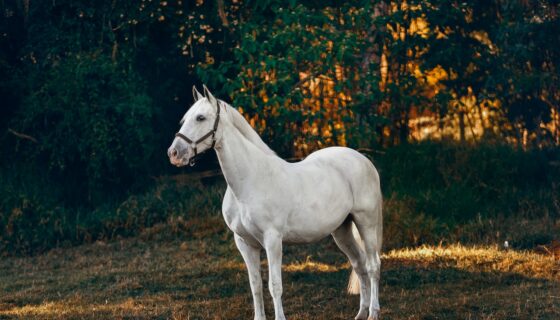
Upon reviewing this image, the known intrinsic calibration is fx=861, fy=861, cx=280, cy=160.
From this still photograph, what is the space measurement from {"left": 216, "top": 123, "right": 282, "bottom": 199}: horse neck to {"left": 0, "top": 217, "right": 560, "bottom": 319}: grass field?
1.53m

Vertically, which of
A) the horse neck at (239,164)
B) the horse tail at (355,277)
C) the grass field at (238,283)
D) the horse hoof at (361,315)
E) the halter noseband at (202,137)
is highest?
the halter noseband at (202,137)

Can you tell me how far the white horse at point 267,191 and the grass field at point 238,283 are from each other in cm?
98

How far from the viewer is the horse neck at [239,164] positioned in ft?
21.5

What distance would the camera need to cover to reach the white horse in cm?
641

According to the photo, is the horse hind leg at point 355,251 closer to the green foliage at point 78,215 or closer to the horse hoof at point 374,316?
the horse hoof at point 374,316

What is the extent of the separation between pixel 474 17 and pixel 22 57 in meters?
7.62

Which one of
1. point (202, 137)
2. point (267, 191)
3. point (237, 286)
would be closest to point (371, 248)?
point (267, 191)

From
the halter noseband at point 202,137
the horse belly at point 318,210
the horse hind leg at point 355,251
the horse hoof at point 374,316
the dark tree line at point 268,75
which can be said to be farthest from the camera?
the dark tree line at point 268,75

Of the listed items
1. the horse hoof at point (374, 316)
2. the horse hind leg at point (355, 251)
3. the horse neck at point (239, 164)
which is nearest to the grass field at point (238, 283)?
the horse hoof at point (374, 316)

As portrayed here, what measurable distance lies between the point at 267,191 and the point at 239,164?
297mm

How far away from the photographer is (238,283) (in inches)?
368

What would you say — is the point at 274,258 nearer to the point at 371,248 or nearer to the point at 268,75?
the point at 371,248

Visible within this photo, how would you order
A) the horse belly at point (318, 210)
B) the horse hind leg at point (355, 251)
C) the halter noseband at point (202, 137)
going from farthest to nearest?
the horse hind leg at point (355, 251) → the horse belly at point (318, 210) → the halter noseband at point (202, 137)

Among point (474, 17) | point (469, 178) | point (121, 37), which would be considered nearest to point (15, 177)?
point (121, 37)
